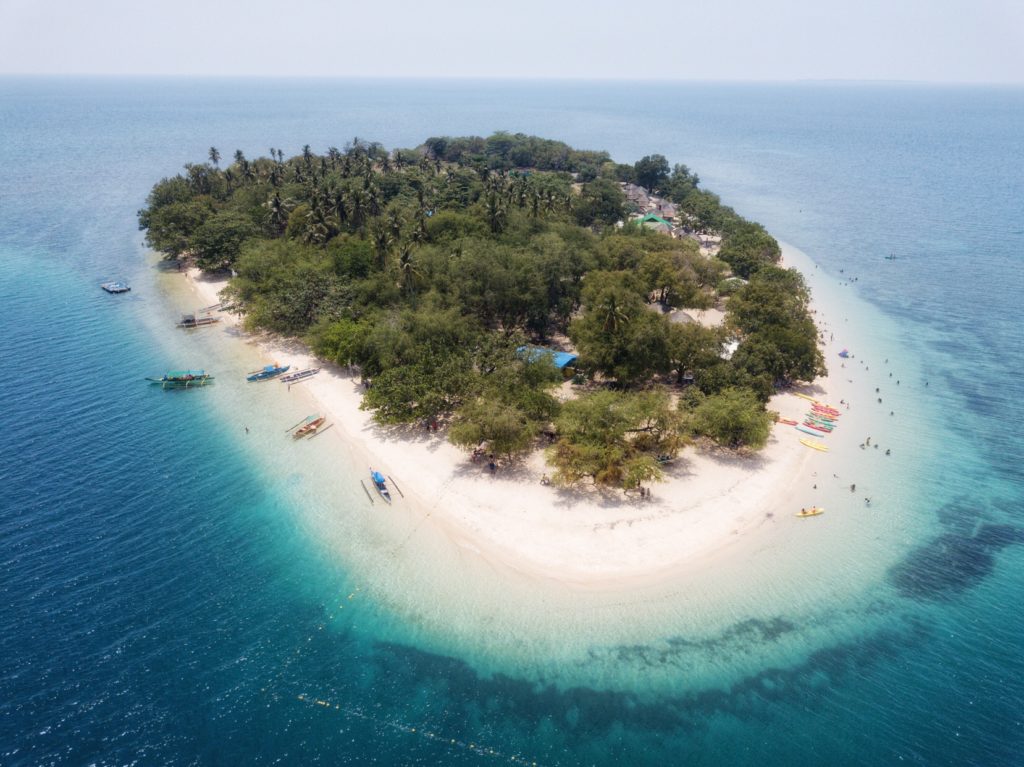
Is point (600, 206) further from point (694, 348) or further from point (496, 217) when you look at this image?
point (694, 348)

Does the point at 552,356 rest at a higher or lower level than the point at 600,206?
lower

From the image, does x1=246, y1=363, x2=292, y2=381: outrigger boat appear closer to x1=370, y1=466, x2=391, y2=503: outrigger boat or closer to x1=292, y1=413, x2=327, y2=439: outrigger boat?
x1=292, y1=413, x2=327, y2=439: outrigger boat

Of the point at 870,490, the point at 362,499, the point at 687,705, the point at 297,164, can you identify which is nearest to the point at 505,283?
the point at 362,499

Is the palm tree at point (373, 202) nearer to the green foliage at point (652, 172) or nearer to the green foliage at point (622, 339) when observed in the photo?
the green foliage at point (622, 339)

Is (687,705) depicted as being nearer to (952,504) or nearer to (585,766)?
(585,766)

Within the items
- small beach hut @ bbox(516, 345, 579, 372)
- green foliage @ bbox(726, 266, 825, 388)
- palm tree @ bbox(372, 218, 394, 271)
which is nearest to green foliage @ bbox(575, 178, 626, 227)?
palm tree @ bbox(372, 218, 394, 271)

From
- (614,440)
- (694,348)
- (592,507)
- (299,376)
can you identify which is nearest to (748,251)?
(694,348)

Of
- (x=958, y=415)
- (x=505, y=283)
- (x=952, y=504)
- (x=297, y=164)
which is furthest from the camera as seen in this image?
(x=297, y=164)
